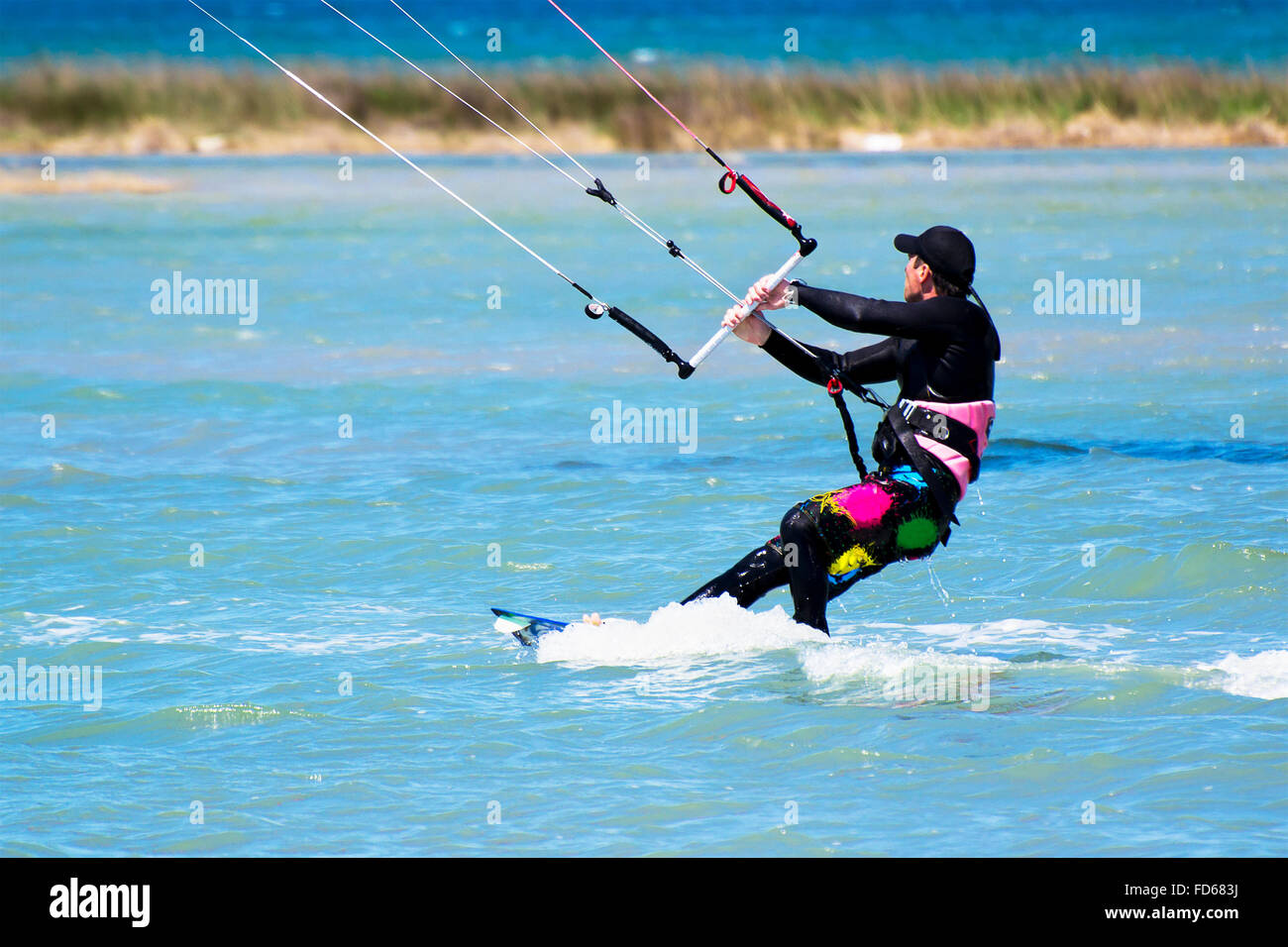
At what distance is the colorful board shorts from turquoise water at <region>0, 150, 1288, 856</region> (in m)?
0.54

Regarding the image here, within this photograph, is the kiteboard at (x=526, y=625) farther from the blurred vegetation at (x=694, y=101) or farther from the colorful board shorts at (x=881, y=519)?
the blurred vegetation at (x=694, y=101)

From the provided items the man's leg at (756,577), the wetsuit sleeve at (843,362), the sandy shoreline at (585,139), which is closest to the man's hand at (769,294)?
the wetsuit sleeve at (843,362)

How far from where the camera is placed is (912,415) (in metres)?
6.72

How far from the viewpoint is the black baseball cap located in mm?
6570

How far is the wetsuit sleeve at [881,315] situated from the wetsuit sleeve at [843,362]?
373mm

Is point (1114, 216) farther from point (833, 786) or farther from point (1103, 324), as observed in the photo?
point (833, 786)

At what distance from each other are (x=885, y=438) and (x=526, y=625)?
1.76 m

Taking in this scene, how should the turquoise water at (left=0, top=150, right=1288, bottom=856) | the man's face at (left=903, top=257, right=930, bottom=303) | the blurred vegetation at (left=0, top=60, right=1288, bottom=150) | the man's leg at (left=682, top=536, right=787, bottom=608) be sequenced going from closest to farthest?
the turquoise water at (left=0, top=150, right=1288, bottom=856) → the man's face at (left=903, top=257, right=930, bottom=303) → the man's leg at (left=682, top=536, right=787, bottom=608) → the blurred vegetation at (left=0, top=60, right=1288, bottom=150)

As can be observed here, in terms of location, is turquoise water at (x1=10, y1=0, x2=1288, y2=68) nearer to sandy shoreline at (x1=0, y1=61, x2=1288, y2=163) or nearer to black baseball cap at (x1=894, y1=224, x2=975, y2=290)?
sandy shoreline at (x1=0, y1=61, x2=1288, y2=163)

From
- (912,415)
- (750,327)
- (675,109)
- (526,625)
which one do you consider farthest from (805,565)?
(675,109)

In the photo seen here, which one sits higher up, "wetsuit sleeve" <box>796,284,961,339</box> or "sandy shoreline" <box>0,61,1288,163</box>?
"sandy shoreline" <box>0,61,1288,163</box>

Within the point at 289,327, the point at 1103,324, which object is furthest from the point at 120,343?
the point at 1103,324

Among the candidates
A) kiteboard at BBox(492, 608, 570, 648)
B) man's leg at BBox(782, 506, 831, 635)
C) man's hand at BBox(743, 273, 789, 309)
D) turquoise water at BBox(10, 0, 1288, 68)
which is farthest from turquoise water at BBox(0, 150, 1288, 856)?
turquoise water at BBox(10, 0, 1288, 68)
